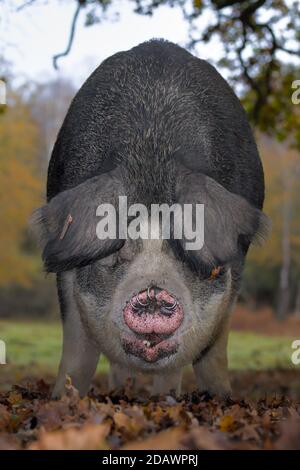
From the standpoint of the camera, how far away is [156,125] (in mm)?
5160

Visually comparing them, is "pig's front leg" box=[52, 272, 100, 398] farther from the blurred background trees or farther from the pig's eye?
the blurred background trees

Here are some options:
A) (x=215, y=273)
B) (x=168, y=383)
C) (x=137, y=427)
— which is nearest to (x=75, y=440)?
(x=137, y=427)

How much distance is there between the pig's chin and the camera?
14.4 feet

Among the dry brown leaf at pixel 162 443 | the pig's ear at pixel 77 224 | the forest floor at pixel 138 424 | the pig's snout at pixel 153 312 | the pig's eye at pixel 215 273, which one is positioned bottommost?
the forest floor at pixel 138 424

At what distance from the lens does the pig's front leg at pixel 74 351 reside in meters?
5.57

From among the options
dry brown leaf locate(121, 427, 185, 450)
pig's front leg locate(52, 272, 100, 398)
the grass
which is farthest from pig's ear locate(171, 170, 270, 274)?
the grass

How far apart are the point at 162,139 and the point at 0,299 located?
34622 millimetres

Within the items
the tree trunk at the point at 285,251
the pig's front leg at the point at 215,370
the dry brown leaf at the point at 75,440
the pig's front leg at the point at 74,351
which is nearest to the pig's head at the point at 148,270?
the pig's front leg at the point at 74,351

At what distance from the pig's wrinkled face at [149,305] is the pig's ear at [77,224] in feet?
0.64

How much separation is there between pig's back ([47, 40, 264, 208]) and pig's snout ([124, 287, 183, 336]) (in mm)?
930

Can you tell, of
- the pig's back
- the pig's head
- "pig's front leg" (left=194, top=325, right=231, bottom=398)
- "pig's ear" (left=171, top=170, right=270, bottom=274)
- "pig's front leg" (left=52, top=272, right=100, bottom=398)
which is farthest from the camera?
"pig's front leg" (left=194, top=325, right=231, bottom=398)

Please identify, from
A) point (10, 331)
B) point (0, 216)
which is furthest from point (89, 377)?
point (0, 216)

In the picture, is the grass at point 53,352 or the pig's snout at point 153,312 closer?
the pig's snout at point 153,312

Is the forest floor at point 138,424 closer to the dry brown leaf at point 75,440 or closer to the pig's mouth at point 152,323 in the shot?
the dry brown leaf at point 75,440
